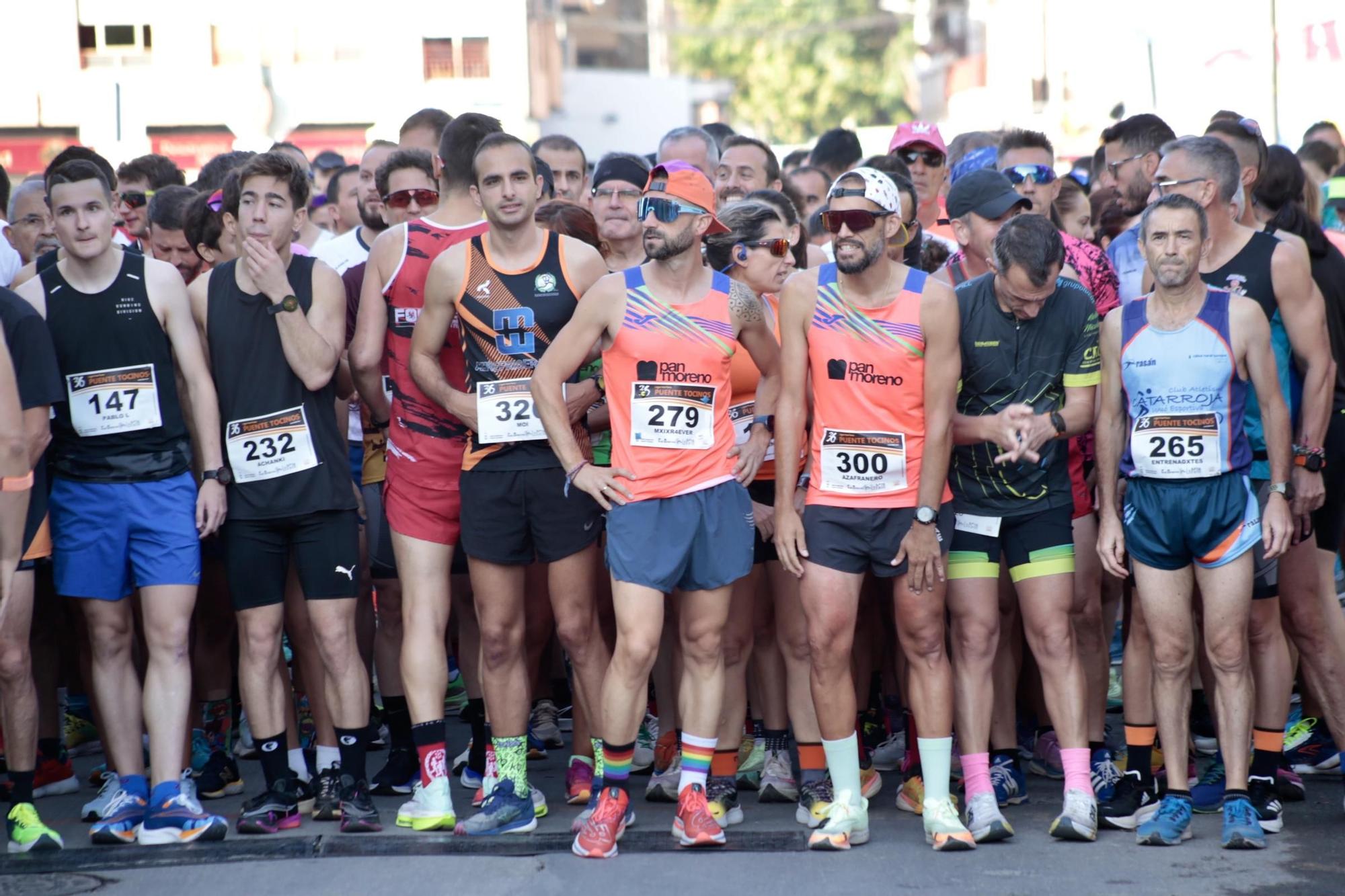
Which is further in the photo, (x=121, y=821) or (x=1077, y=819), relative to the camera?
(x=121, y=821)

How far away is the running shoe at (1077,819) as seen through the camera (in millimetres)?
6012

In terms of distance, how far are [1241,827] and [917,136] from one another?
4.52 meters

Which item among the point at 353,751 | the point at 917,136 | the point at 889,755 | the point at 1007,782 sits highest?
the point at 917,136

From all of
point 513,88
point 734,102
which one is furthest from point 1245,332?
point 734,102

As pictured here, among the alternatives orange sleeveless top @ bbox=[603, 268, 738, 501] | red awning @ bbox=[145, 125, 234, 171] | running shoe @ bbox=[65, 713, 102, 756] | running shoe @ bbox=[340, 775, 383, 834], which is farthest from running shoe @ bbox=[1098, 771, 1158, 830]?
red awning @ bbox=[145, 125, 234, 171]

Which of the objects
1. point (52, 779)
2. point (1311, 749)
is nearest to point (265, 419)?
point (52, 779)

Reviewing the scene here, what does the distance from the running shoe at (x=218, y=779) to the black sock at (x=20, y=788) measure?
77 cm

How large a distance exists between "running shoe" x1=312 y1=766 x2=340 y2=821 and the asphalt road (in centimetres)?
7

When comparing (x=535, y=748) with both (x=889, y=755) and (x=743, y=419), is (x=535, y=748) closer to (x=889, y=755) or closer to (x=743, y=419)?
(x=889, y=755)

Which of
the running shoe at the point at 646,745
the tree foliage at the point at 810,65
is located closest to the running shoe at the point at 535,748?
the running shoe at the point at 646,745

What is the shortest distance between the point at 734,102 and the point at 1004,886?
58.2m

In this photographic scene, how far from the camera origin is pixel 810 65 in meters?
59.9

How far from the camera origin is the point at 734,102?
6206cm

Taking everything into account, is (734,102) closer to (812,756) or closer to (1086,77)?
(1086,77)
